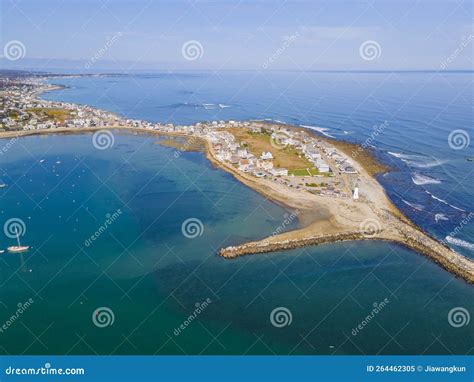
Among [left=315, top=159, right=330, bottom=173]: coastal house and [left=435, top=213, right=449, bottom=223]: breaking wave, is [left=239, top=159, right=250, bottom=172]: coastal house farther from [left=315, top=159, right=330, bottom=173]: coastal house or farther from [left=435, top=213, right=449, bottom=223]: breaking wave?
[left=435, top=213, right=449, bottom=223]: breaking wave

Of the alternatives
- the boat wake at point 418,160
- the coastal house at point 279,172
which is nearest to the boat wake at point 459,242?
the coastal house at point 279,172

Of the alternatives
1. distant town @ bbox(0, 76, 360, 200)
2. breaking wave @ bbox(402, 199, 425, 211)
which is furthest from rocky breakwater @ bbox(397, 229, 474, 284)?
distant town @ bbox(0, 76, 360, 200)

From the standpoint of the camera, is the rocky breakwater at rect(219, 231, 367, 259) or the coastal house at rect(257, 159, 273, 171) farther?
the coastal house at rect(257, 159, 273, 171)

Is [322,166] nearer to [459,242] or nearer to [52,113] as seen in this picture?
[459,242]

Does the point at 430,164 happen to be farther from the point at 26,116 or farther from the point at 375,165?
the point at 26,116

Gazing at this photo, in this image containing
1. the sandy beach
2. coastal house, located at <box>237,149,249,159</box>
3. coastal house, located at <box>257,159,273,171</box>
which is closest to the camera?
the sandy beach

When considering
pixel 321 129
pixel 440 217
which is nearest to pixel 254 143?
pixel 321 129
